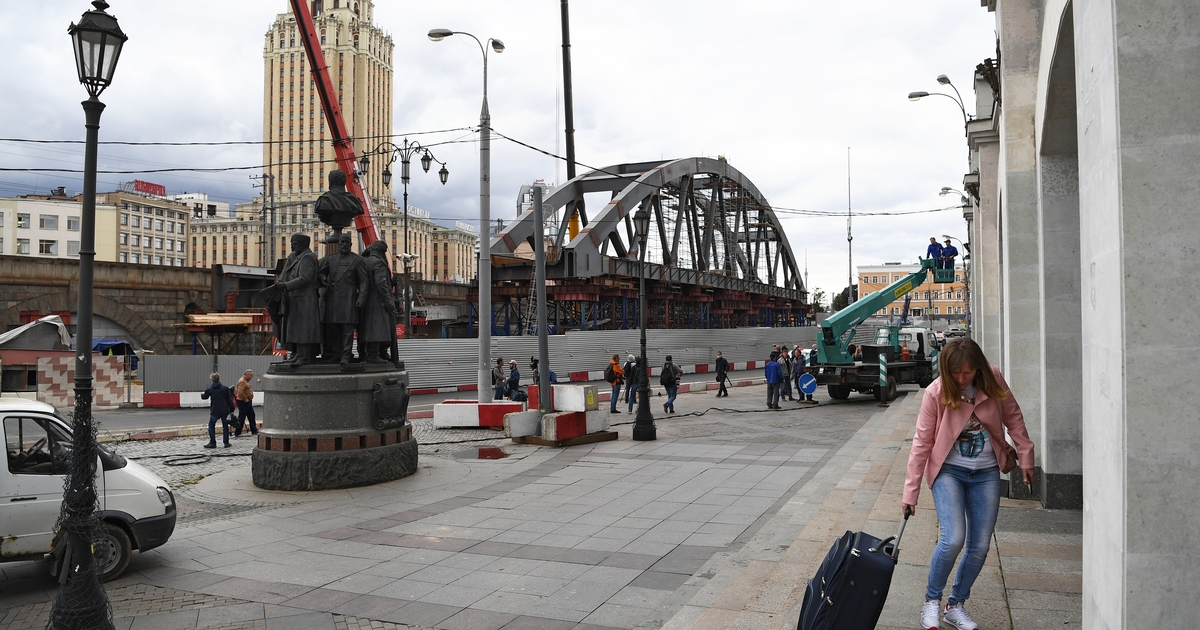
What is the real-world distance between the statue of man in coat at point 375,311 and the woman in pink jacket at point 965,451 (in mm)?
8516

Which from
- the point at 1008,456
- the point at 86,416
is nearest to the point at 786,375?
the point at 1008,456

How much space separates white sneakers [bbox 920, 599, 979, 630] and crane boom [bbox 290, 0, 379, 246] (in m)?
29.3

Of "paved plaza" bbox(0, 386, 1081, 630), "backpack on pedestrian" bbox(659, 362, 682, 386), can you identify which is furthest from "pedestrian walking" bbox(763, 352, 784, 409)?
"paved plaza" bbox(0, 386, 1081, 630)

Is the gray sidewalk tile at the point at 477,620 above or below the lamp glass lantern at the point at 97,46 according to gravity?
below

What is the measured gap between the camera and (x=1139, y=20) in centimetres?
263

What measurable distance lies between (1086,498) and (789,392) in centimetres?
2107

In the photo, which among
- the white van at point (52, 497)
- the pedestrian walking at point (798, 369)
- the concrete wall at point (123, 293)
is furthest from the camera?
the concrete wall at point (123, 293)

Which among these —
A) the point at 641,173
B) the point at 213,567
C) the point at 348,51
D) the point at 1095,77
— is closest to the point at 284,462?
the point at 213,567

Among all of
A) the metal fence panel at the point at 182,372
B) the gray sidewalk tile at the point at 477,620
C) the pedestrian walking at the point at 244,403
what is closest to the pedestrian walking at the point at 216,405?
the pedestrian walking at the point at 244,403

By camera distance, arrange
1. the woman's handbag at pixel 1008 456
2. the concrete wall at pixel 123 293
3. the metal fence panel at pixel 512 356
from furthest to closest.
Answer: the concrete wall at pixel 123 293 < the metal fence panel at pixel 512 356 < the woman's handbag at pixel 1008 456

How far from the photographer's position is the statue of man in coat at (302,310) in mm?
10711

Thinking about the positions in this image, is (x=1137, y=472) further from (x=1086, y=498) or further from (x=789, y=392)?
(x=789, y=392)

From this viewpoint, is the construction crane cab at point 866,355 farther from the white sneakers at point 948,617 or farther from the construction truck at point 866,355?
the white sneakers at point 948,617

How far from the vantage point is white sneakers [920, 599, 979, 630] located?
421cm
